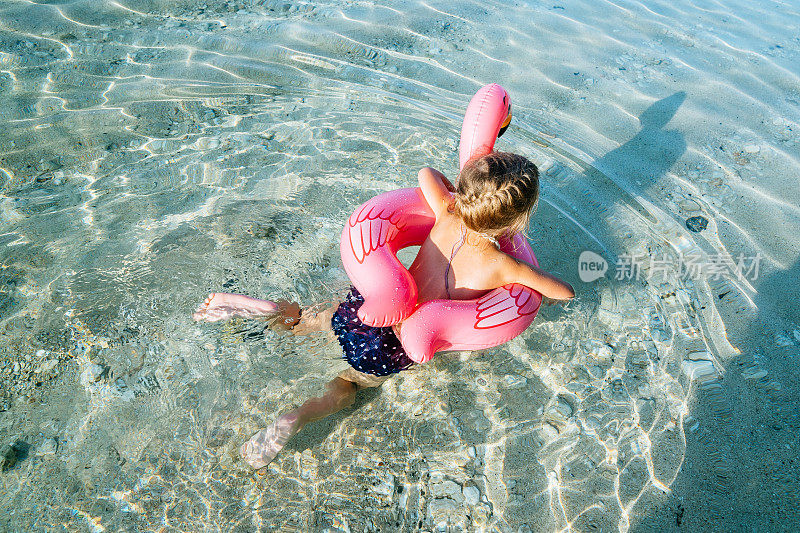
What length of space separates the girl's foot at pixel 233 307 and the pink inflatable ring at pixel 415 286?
2.13ft

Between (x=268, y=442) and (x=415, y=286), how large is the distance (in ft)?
3.26

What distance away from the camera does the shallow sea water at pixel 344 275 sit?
7.84ft

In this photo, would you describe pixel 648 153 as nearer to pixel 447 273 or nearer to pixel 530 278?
pixel 530 278

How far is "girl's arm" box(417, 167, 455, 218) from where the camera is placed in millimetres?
2547

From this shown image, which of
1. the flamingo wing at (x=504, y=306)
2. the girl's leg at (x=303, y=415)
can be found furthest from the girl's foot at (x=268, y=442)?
the flamingo wing at (x=504, y=306)

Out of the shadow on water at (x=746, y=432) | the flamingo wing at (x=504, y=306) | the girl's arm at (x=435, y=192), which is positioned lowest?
the shadow on water at (x=746, y=432)

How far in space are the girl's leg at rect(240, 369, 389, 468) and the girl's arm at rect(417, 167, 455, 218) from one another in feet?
2.99

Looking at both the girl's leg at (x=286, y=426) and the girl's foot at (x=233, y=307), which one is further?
the girl's foot at (x=233, y=307)

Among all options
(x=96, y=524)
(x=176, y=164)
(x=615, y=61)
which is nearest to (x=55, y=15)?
(x=176, y=164)

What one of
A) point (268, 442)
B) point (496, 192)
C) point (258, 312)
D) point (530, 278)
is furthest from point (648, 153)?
point (268, 442)

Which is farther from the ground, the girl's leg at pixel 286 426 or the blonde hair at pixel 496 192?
the blonde hair at pixel 496 192

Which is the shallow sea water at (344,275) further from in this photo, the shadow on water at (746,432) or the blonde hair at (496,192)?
the blonde hair at (496,192)

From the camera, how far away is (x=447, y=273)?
243 cm

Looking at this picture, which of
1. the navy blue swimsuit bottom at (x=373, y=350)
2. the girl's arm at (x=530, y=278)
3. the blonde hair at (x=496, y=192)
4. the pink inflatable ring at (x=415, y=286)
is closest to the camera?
the blonde hair at (x=496, y=192)
